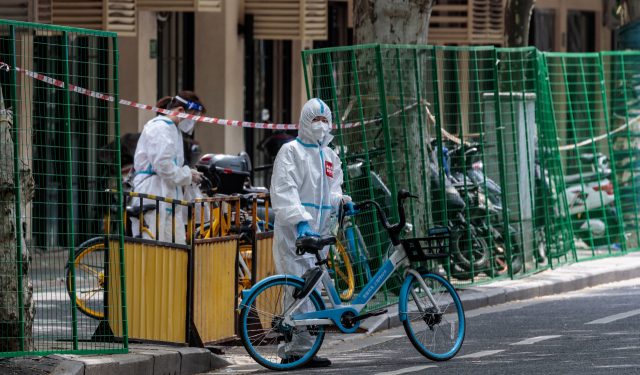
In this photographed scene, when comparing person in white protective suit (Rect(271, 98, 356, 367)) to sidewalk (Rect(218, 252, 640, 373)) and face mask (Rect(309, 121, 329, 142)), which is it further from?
sidewalk (Rect(218, 252, 640, 373))

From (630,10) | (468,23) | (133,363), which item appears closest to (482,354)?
(133,363)

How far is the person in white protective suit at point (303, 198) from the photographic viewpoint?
6875 mm

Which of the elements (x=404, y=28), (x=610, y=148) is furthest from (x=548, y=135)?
(x=404, y=28)

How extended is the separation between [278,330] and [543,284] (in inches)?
177

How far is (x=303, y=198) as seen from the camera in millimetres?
7086

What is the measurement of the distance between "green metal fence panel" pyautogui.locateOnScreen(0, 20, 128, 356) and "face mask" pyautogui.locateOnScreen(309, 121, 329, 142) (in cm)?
134

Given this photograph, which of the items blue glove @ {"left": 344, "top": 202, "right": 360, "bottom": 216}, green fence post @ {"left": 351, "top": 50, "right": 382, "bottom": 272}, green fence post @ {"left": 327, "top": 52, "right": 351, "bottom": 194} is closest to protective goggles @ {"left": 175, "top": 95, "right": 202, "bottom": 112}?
green fence post @ {"left": 327, "top": 52, "right": 351, "bottom": 194}

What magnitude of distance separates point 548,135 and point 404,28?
2763 millimetres

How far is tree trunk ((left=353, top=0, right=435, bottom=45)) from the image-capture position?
9789mm

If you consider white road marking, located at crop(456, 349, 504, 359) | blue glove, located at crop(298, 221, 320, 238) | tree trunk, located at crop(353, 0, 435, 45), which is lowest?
white road marking, located at crop(456, 349, 504, 359)

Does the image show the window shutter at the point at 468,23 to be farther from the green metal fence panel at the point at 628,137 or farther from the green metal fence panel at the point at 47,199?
the green metal fence panel at the point at 47,199

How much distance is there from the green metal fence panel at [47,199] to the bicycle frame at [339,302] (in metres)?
1.14

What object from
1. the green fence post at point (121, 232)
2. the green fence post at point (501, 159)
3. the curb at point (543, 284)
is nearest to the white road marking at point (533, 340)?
the curb at point (543, 284)

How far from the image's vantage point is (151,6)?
14.1m
